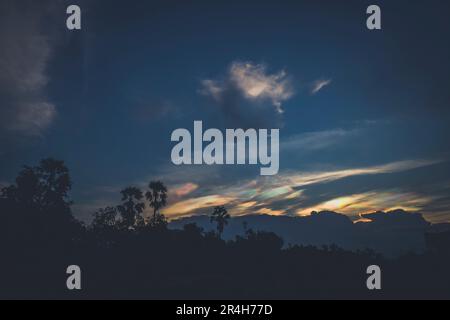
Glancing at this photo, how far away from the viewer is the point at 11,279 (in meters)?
53.5

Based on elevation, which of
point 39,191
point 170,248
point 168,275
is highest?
point 39,191
